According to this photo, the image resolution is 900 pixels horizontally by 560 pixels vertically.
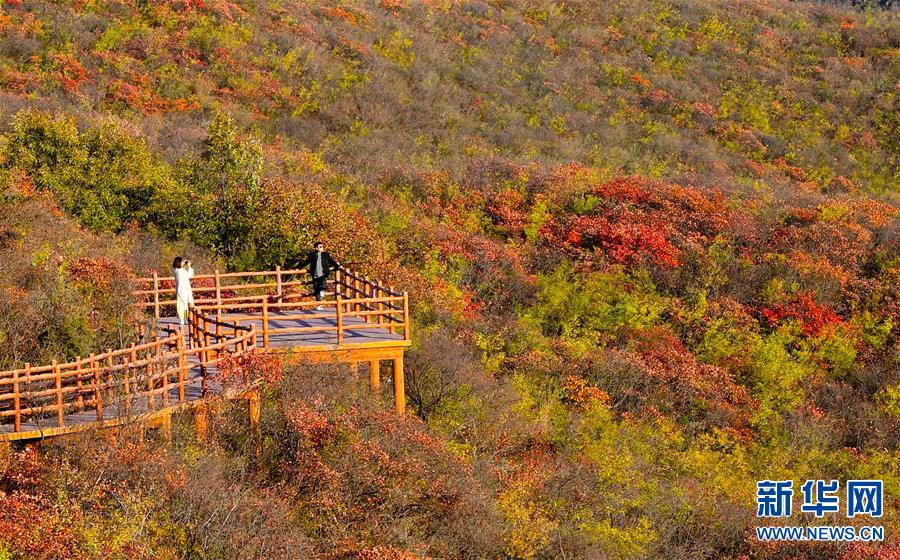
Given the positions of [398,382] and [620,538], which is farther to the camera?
[398,382]

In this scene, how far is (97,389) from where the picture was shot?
14039mm

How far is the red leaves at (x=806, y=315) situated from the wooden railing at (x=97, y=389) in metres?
18.4

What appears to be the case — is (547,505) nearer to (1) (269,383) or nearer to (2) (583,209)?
(1) (269,383)

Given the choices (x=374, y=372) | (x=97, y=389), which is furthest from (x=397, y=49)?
(x=97, y=389)

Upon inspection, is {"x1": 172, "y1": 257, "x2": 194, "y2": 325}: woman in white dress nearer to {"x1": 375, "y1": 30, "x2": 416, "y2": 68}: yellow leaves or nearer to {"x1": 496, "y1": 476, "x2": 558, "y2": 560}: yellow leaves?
{"x1": 496, "y1": 476, "x2": 558, "y2": 560}: yellow leaves

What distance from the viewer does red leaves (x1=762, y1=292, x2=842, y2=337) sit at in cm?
2866

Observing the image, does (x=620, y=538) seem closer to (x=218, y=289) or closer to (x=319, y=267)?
(x=319, y=267)

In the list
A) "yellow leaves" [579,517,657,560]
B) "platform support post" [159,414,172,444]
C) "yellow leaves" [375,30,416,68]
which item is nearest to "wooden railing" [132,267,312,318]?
"platform support post" [159,414,172,444]

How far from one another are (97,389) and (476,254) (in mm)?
17126

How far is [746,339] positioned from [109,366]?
18958mm

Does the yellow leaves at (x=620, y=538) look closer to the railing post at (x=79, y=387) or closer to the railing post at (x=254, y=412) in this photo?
the railing post at (x=254, y=412)

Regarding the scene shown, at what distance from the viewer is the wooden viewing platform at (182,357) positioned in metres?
14.1

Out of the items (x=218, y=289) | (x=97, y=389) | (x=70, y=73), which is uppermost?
(x=70, y=73)

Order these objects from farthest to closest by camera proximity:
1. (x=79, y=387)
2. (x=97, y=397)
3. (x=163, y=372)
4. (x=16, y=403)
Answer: (x=163, y=372)
(x=79, y=387)
(x=97, y=397)
(x=16, y=403)
